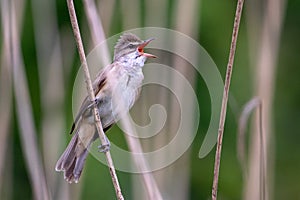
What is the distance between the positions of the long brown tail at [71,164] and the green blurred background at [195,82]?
0.94 feet

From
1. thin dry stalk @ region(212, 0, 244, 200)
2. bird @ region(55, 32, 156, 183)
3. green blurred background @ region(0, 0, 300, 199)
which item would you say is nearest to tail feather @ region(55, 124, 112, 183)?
→ bird @ region(55, 32, 156, 183)

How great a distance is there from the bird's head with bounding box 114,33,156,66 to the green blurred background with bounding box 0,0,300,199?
0.38 feet

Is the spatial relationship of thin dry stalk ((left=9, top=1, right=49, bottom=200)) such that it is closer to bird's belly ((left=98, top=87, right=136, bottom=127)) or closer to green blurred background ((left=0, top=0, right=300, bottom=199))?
green blurred background ((left=0, top=0, right=300, bottom=199))

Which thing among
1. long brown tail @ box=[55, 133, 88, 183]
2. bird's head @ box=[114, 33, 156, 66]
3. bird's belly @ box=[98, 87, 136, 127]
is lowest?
long brown tail @ box=[55, 133, 88, 183]

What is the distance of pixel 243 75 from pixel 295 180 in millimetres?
740

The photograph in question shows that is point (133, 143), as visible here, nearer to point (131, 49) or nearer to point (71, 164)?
point (71, 164)

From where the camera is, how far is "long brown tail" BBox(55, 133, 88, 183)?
293 cm

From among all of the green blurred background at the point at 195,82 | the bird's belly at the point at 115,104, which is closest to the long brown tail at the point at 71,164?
the bird's belly at the point at 115,104

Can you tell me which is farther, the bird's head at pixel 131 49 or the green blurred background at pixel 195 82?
the green blurred background at pixel 195 82

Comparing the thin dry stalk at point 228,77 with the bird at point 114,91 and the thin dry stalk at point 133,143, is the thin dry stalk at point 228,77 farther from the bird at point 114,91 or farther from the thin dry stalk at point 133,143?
the bird at point 114,91

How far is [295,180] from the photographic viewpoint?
521cm

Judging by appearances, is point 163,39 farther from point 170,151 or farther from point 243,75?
point 243,75

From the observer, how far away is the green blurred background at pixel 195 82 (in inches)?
132

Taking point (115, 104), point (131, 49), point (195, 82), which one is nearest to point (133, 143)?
point (115, 104)
